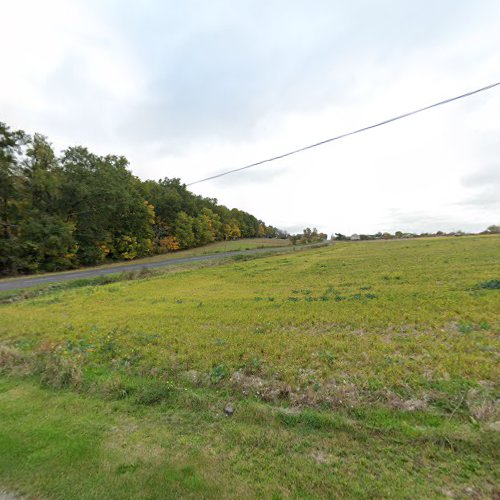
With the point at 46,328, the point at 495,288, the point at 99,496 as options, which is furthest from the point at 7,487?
the point at 495,288

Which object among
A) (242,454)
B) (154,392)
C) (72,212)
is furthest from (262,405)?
(72,212)

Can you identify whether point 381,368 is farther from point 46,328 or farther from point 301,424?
point 46,328

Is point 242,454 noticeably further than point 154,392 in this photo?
No

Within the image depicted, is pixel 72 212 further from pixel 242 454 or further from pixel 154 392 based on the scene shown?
pixel 242 454

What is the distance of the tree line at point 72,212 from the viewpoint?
26547 mm

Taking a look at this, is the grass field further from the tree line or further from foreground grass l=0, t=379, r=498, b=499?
the tree line

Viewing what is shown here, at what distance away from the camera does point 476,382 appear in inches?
154

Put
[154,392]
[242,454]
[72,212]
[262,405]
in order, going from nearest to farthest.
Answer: [242,454]
[262,405]
[154,392]
[72,212]

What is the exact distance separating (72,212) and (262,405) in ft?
134

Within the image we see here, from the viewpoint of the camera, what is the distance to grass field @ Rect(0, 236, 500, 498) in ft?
8.33

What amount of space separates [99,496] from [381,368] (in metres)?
4.62

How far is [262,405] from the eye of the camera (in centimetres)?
373

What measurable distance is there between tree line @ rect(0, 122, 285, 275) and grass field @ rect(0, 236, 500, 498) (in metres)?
16.1

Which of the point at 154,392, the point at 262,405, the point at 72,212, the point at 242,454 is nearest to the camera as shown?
the point at 242,454
